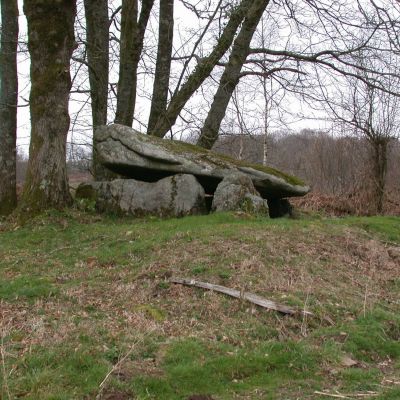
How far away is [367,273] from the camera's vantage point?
7289mm

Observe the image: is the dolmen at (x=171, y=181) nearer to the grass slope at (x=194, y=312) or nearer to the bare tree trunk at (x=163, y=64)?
the grass slope at (x=194, y=312)

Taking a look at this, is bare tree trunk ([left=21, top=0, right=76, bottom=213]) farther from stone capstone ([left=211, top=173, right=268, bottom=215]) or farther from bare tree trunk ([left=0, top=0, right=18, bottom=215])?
stone capstone ([left=211, top=173, right=268, bottom=215])

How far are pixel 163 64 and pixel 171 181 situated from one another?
15.6 ft

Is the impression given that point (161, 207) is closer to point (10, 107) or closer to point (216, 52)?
point (10, 107)

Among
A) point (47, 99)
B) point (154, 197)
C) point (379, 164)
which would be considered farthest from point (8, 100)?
point (379, 164)

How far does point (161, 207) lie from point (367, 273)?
13.3ft

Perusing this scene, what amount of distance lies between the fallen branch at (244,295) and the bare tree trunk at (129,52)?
7.19 metres

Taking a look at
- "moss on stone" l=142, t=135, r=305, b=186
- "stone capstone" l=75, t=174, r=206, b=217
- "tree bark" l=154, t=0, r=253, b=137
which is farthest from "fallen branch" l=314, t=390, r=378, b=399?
"tree bark" l=154, t=0, r=253, b=137

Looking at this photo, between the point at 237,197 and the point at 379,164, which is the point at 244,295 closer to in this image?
the point at 237,197

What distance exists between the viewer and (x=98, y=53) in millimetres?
12742

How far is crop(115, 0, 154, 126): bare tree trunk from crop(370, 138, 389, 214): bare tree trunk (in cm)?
642

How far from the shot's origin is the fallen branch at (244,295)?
18.0 feet

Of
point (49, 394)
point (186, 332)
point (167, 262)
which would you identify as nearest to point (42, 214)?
point (167, 262)

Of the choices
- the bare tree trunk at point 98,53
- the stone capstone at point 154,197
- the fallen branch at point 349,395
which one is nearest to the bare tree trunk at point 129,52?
the bare tree trunk at point 98,53
